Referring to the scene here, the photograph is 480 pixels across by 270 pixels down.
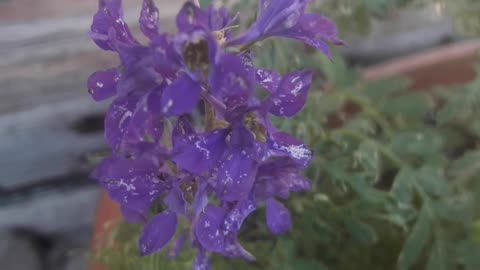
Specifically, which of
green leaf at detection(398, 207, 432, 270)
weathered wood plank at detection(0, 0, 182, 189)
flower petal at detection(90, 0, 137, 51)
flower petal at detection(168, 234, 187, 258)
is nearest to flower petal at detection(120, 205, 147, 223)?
flower petal at detection(168, 234, 187, 258)

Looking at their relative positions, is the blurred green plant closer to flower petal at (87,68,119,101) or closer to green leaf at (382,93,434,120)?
green leaf at (382,93,434,120)

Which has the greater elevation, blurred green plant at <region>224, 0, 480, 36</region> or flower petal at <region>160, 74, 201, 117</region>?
flower petal at <region>160, 74, 201, 117</region>

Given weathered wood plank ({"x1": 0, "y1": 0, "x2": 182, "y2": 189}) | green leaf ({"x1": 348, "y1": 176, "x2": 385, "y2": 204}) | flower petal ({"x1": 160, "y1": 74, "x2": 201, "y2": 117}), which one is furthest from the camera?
weathered wood plank ({"x1": 0, "y1": 0, "x2": 182, "y2": 189})

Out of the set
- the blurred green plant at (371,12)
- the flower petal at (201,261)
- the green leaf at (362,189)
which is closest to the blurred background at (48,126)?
the blurred green plant at (371,12)

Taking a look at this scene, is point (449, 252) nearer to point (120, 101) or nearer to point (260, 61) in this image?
point (260, 61)

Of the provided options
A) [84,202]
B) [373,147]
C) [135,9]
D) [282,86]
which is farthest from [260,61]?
Answer: [84,202]

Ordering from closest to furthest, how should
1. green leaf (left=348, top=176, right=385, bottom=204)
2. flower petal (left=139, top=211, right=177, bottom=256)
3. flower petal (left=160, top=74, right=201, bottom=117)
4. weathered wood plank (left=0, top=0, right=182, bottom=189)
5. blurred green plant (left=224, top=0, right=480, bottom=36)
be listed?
flower petal (left=160, top=74, right=201, bottom=117)
flower petal (left=139, top=211, right=177, bottom=256)
green leaf (left=348, top=176, right=385, bottom=204)
blurred green plant (left=224, top=0, right=480, bottom=36)
weathered wood plank (left=0, top=0, right=182, bottom=189)

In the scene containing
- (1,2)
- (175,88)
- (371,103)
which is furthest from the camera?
(1,2)

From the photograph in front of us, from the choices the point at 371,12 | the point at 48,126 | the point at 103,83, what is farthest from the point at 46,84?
the point at 103,83
